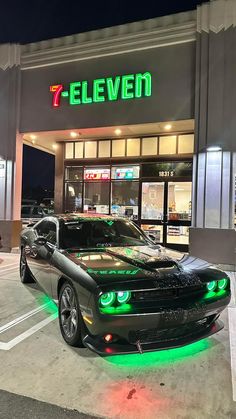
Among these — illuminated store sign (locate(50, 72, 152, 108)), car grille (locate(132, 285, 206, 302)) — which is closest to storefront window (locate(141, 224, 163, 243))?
illuminated store sign (locate(50, 72, 152, 108))

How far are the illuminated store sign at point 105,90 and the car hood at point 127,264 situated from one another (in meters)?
6.26

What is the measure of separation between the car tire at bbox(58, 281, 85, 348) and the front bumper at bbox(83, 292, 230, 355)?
0.91 ft

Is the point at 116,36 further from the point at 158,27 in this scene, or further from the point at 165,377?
the point at 165,377

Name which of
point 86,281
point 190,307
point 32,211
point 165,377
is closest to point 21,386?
point 86,281

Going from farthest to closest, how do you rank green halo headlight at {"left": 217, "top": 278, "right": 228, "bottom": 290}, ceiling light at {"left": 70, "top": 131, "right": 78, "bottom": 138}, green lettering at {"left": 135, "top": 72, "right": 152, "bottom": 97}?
ceiling light at {"left": 70, "top": 131, "right": 78, "bottom": 138} < green lettering at {"left": 135, "top": 72, "right": 152, "bottom": 97} < green halo headlight at {"left": 217, "top": 278, "right": 228, "bottom": 290}

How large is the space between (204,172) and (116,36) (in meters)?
4.77

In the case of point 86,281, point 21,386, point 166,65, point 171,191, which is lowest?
point 21,386

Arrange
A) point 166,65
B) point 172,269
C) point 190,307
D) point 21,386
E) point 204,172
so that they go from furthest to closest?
point 166,65
point 204,172
point 172,269
point 190,307
point 21,386

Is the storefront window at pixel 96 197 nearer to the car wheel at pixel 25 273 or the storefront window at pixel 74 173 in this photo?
the storefront window at pixel 74 173

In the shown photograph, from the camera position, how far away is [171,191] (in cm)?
1134

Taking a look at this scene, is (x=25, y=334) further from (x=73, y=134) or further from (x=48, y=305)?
(x=73, y=134)

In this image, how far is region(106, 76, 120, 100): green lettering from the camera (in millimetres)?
9875

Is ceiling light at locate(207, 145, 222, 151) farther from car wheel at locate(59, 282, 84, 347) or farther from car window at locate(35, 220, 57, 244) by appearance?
car wheel at locate(59, 282, 84, 347)

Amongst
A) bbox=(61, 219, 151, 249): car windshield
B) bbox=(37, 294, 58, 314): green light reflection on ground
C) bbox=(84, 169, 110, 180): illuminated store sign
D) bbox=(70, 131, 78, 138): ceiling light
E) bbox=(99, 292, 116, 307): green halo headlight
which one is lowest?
bbox=(37, 294, 58, 314): green light reflection on ground
